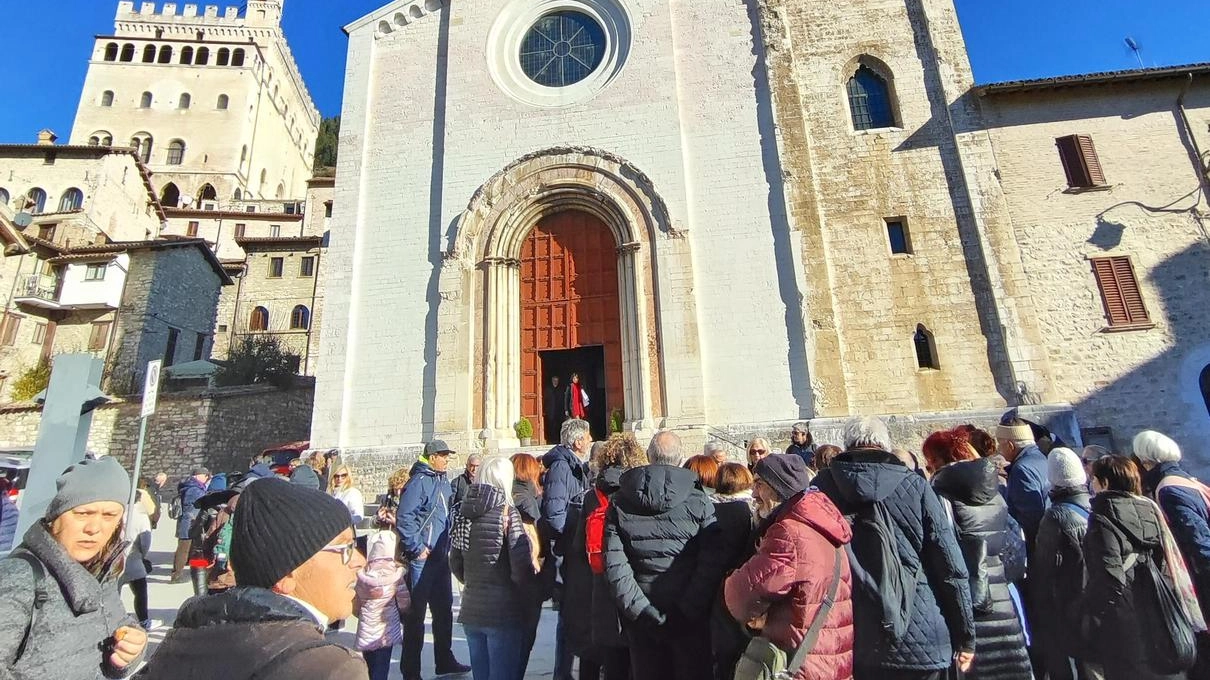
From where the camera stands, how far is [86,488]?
248 centimetres

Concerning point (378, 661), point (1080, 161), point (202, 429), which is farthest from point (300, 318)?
point (1080, 161)

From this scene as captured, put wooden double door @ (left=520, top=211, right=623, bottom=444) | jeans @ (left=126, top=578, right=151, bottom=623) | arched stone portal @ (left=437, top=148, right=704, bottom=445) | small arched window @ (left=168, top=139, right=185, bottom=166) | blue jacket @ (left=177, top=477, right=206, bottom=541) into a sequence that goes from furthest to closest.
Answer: small arched window @ (left=168, top=139, right=185, bottom=166) < wooden double door @ (left=520, top=211, right=623, bottom=444) < arched stone portal @ (left=437, top=148, right=704, bottom=445) < blue jacket @ (left=177, top=477, right=206, bottom=541) < jeans @ (left=126, top=578, right=151, bottom=623)

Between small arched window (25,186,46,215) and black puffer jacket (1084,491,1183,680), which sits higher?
small arched window (25,186,46,215)

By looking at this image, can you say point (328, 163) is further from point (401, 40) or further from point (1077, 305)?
point (1077, 305)

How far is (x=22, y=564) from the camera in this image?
2199 millimetres

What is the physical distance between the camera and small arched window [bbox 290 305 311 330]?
28.3 m

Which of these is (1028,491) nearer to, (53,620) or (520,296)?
(53,620)

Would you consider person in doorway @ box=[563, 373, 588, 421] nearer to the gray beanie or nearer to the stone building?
the gray beanie

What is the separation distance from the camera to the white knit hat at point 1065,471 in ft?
11.9

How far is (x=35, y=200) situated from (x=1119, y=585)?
40.0 metres

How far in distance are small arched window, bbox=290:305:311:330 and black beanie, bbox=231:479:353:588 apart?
2957 centimetres

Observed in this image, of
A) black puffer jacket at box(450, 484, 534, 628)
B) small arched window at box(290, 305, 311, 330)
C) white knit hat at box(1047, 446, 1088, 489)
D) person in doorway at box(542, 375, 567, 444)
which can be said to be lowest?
black puffer jacket at box(450, 484, 534, 628)

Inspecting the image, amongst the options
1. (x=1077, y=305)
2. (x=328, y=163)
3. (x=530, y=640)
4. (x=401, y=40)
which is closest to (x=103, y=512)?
(x=530, y=640)

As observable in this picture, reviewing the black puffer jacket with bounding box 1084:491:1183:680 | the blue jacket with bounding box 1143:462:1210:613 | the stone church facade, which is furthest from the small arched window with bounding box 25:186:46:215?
the blue jacket with bounding box 1143:462:1210:613
